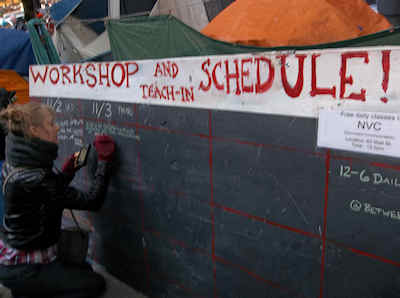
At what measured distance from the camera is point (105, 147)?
302 cm

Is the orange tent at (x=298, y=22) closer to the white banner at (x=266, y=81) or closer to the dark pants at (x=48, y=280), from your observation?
the white banner at (x=266, y=81)

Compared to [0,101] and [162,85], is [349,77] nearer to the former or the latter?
[162,85]

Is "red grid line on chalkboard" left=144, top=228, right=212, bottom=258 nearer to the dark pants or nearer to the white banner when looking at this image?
the dark pants

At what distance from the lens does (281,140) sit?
6.48 ft

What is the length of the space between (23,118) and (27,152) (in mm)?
243

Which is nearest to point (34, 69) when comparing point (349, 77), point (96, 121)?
point (96, 121)

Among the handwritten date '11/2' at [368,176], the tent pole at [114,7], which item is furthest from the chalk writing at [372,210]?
the tent pole at [114,7]

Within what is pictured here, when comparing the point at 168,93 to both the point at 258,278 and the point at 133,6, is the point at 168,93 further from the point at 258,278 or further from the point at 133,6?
the point at 133,6

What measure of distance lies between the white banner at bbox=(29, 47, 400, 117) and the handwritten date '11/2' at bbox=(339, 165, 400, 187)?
29 cm

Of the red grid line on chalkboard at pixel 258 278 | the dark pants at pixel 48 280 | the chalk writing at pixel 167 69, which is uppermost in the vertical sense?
the chalk writing at pixel 167 69

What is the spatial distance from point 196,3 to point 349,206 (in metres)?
3.76

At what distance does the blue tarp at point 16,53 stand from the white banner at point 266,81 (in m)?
2.70

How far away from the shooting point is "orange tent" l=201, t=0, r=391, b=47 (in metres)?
2.56

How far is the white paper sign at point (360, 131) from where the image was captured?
1566mm
